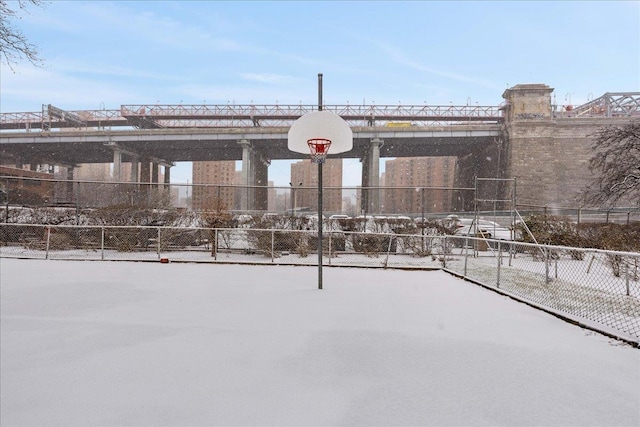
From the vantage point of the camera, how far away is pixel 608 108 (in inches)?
1473

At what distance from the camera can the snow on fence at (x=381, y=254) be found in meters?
5.72

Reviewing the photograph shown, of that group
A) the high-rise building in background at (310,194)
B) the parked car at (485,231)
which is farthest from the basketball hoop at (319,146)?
the parked car at (485,231)

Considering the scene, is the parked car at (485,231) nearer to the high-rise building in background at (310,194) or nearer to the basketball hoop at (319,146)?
the high-rise building in background at (310,194)

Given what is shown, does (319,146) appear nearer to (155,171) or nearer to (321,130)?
(321,130)

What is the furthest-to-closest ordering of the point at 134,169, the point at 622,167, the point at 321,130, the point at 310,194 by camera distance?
the point at 134,169 → the point at 310,194 → the point at 622,167 → the point at 321,130

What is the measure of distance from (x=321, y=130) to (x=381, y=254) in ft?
20.5

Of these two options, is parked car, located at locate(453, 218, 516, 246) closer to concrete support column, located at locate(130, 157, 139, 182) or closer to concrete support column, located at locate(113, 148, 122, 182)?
concrete support column, located at locate(113, 148, 122, 182)

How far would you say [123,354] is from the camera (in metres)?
3.66

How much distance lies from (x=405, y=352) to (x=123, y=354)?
3003 mm

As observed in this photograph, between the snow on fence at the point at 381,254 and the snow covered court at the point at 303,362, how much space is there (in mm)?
1222

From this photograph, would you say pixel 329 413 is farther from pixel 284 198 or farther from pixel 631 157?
pixel 631 157

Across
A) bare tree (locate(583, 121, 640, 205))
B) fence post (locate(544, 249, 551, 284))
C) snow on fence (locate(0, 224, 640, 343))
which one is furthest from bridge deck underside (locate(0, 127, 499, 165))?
fence post (locate(544, 249, 551, 284))

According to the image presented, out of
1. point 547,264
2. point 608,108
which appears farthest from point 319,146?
point 608,108

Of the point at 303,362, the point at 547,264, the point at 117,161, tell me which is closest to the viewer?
the point at 303,362
